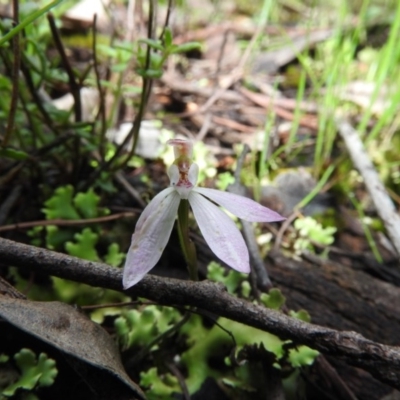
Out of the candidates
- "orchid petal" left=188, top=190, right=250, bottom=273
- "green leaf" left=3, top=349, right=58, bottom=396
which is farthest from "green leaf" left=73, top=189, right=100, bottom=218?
"orchid petal" left=188, top=190, right=250, bottom=273

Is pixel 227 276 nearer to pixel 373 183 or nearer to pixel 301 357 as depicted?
pixel 301 357

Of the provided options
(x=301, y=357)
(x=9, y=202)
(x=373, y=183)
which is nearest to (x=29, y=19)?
(x=9, y=202)

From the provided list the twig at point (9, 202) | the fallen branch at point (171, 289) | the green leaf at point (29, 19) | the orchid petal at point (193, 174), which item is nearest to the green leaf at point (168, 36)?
the green leaf at point (29, 19)

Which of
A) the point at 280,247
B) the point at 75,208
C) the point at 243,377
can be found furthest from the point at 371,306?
the point at 75,208

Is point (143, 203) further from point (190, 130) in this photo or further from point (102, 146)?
point (190, 130)

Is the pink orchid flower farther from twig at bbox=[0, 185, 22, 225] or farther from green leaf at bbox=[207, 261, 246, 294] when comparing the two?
twig at bbox=[0, 185, 22, 225]

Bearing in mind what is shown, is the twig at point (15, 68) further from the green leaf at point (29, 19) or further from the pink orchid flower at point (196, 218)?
the pink orchid flower at point (196, 218)
